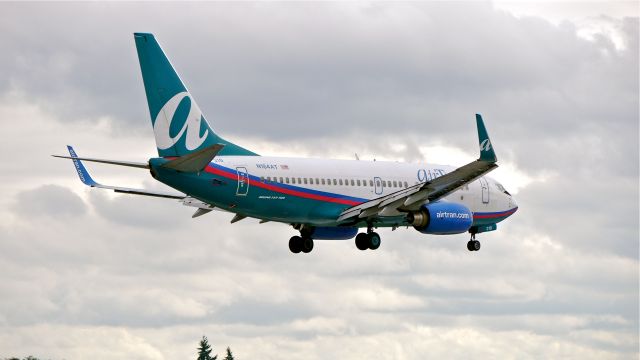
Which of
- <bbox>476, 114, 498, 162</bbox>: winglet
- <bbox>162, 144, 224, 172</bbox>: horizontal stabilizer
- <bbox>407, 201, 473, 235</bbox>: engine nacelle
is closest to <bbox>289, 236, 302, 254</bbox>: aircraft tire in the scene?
<bbox>407, 201, 473, 235</bbox>: engine nacelle

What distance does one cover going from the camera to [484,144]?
7588 centimetres

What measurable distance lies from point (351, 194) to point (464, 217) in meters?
7.37

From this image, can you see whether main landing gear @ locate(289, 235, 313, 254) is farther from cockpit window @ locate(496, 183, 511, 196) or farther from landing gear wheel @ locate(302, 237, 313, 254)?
cockpit window @ locate(496, 183, 511, 196)

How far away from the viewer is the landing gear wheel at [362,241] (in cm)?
8725

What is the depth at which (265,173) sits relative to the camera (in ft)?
262

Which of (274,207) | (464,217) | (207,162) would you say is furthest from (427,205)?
(207,162)

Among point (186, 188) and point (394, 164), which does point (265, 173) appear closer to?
point (186, 188)

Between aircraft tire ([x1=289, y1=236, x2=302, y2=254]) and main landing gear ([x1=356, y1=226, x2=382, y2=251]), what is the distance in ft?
12.7

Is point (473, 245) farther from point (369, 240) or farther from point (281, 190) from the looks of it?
point (281, 190)

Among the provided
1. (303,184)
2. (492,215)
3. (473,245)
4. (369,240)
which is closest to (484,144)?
(303,184)

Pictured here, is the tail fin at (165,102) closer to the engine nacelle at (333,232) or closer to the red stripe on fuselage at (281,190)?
the red stripe on fuselage at (281,190)

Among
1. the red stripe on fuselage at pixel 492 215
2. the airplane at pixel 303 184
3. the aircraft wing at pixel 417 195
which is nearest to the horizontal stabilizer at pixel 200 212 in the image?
the airplane at pixel 303 184

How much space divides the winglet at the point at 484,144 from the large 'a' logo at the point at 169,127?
52.7 ft

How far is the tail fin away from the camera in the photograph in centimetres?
7656
